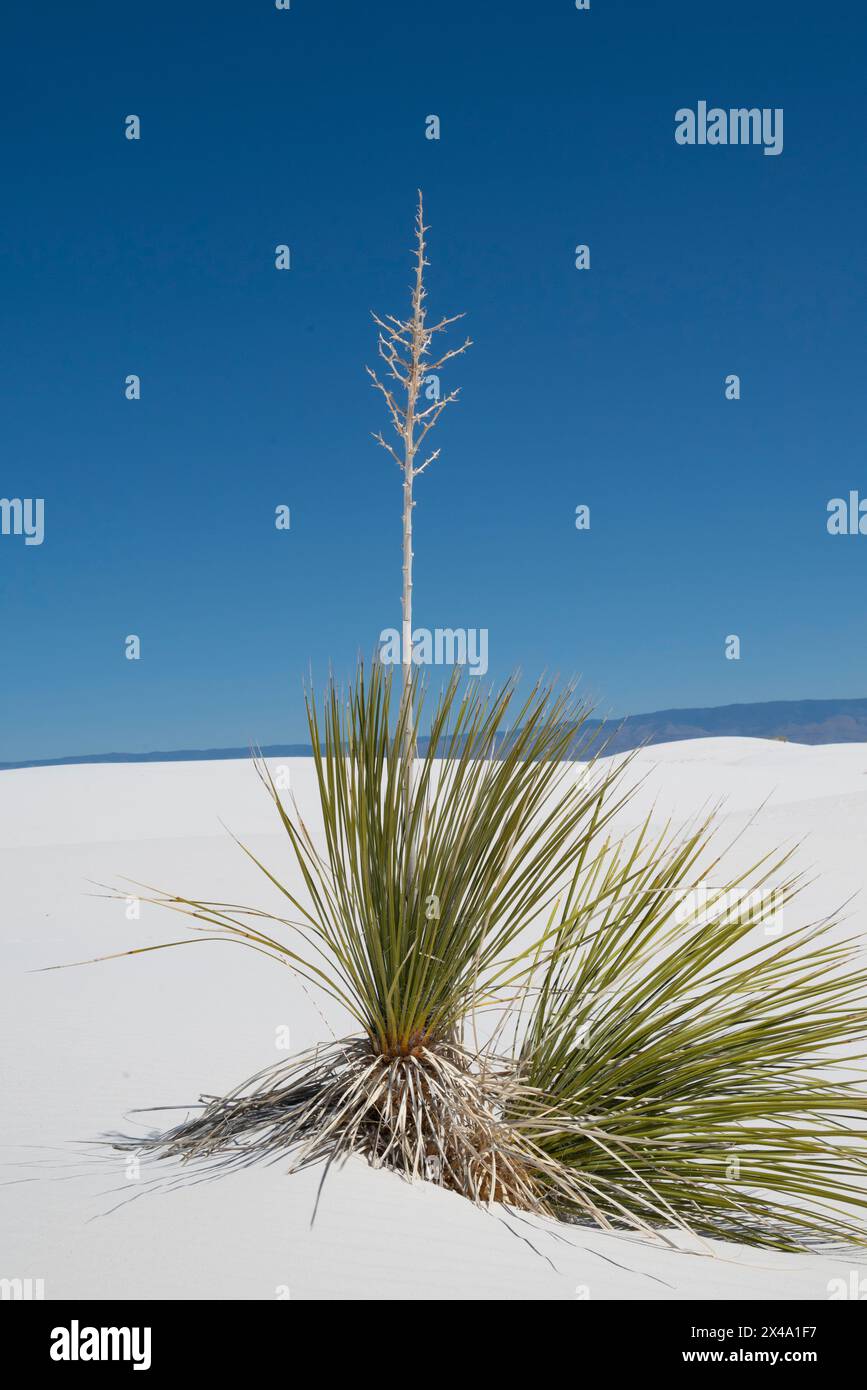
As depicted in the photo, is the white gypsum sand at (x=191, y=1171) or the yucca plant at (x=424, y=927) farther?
the yucca plant at (x=424, y=927)

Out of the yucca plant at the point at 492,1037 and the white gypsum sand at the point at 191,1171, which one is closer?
the white gypsum sand at the point at 191,1171

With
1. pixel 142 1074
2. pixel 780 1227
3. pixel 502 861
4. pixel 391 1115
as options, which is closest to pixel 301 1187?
pixel 391 1115

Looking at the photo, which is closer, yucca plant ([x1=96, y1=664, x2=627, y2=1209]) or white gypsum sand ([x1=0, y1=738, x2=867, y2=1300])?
white gypsum sand ([x1=0, y1=738, x2=867, y2=1300])

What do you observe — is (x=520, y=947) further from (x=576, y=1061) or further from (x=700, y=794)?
(x=700, y=794)

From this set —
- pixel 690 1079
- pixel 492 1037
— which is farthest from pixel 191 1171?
pixel 690 1079

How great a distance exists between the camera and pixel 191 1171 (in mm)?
3184

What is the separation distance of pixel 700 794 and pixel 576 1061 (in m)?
20.6

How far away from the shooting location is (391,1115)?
10.5ft

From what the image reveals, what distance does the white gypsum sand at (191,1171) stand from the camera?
99.2 inches

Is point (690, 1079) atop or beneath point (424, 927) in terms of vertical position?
beneath

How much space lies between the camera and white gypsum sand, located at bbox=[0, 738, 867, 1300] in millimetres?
2520

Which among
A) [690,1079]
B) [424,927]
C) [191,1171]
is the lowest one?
[191,1171]

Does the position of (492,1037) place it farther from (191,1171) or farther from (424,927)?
(191,1171)

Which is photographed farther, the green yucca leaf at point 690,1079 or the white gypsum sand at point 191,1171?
the green yucca leaf at point 690,1079
